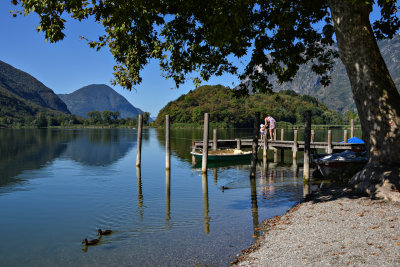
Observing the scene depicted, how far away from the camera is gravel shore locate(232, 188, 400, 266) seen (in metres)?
6.36

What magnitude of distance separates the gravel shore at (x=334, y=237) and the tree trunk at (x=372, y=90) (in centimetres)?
101

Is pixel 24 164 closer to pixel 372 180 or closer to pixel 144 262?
pixel 144 262

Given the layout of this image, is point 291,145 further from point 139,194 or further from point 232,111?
point 232,111

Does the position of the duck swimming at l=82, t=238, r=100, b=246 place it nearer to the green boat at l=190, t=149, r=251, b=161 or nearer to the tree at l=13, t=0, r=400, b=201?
the tree at l=13, t=0, r=400, b=201

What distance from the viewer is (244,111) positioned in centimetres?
17075

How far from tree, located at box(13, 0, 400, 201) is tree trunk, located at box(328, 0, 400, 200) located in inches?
1.1

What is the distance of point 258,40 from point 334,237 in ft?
29.8

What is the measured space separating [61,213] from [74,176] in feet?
36.8

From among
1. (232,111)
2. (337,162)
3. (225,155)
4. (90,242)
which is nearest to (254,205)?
(337,162)

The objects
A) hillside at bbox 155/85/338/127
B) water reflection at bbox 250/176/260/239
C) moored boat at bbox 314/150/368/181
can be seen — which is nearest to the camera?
water reflection at bbox 250/176/260/239

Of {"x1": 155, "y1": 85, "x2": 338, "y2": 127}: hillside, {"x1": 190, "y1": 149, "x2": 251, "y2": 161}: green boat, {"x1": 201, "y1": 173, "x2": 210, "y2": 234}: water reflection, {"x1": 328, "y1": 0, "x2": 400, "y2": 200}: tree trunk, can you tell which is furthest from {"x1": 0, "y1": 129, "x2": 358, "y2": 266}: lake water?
{"x1": 155, "y1": 85, "x2": 338, "y2": 127}: hillside

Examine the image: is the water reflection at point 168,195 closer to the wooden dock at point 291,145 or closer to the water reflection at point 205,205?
the water reflection at point 205,205

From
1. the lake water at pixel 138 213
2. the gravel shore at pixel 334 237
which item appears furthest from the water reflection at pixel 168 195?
the gravel shore at pixel 334 237

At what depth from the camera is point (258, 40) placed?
Answer: 14.0 m
